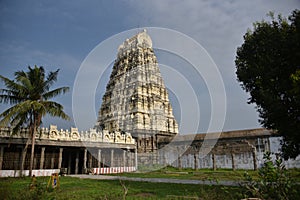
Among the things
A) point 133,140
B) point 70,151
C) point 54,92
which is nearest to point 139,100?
point 133,140

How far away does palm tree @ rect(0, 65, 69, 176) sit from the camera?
16.4m

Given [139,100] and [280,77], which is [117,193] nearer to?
[280,77]

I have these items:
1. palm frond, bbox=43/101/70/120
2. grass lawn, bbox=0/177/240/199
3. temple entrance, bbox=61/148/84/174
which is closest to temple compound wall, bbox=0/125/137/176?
temple entrance, bbox=61/148/84/174

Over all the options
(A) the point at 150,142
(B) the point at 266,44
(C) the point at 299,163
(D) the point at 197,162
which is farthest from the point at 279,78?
(A) the point at 150,142

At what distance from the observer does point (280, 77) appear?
10016 mm

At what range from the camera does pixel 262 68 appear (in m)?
10.3

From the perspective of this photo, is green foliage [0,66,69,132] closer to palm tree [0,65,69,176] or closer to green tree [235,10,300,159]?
palm tree [0,65,69,176]

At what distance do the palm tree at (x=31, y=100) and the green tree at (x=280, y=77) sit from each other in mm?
14282

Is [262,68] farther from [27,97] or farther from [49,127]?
[49,127]

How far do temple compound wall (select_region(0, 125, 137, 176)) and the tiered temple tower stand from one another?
17.9 feet

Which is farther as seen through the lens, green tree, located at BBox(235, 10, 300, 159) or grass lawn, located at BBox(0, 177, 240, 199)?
green tree, located at BBox(235, 10, 300, 159)

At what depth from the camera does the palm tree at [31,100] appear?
16.4 m

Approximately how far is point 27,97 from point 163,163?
22478 mm

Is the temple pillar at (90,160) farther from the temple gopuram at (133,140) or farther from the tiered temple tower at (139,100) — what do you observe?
the tiered temple tower at (139,100)
